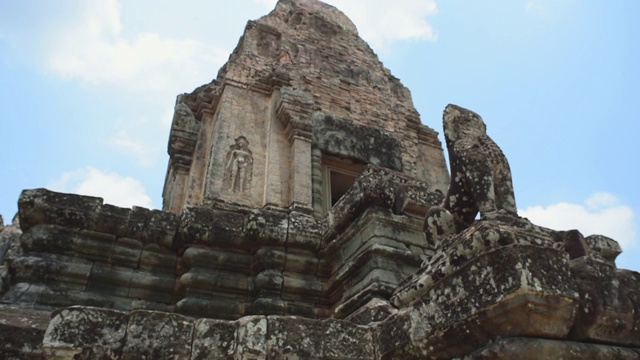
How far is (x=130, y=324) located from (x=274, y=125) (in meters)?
7.78

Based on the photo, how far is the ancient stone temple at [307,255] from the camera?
2.77 metres

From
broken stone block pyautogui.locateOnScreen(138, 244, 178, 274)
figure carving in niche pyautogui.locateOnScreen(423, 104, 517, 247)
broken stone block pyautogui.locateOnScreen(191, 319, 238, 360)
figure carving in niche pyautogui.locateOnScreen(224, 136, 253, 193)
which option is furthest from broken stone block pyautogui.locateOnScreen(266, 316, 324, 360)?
figure carving in niche pyautogui.locateOnScreen(224, 136, 253, 193)

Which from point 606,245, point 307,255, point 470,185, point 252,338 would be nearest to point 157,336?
point 252,338

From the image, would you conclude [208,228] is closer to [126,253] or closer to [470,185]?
[126,253]

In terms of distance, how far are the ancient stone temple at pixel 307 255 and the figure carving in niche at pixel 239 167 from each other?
0.03m

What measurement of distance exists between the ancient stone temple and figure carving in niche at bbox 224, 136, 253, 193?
3 cm

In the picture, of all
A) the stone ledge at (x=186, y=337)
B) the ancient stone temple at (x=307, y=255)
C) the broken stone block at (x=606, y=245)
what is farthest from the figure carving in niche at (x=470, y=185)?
the broken stone block at (x=606, y=245)

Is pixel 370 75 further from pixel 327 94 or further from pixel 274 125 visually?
pixel 274 125

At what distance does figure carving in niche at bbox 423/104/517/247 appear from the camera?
391 cm

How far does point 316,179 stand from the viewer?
10008mm

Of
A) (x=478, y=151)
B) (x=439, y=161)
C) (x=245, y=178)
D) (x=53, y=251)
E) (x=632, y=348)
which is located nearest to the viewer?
(x=632, y=348)

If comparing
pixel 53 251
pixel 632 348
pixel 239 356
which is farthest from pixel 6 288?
pixel 632 348

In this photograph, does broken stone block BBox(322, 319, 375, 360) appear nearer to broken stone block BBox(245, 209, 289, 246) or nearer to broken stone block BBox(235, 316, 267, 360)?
broken stone block BBox(235, 316, 267, 360)

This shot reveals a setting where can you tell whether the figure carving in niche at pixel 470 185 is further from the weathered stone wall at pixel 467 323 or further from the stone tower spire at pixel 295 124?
the stone tower spire at pixel 295 124
